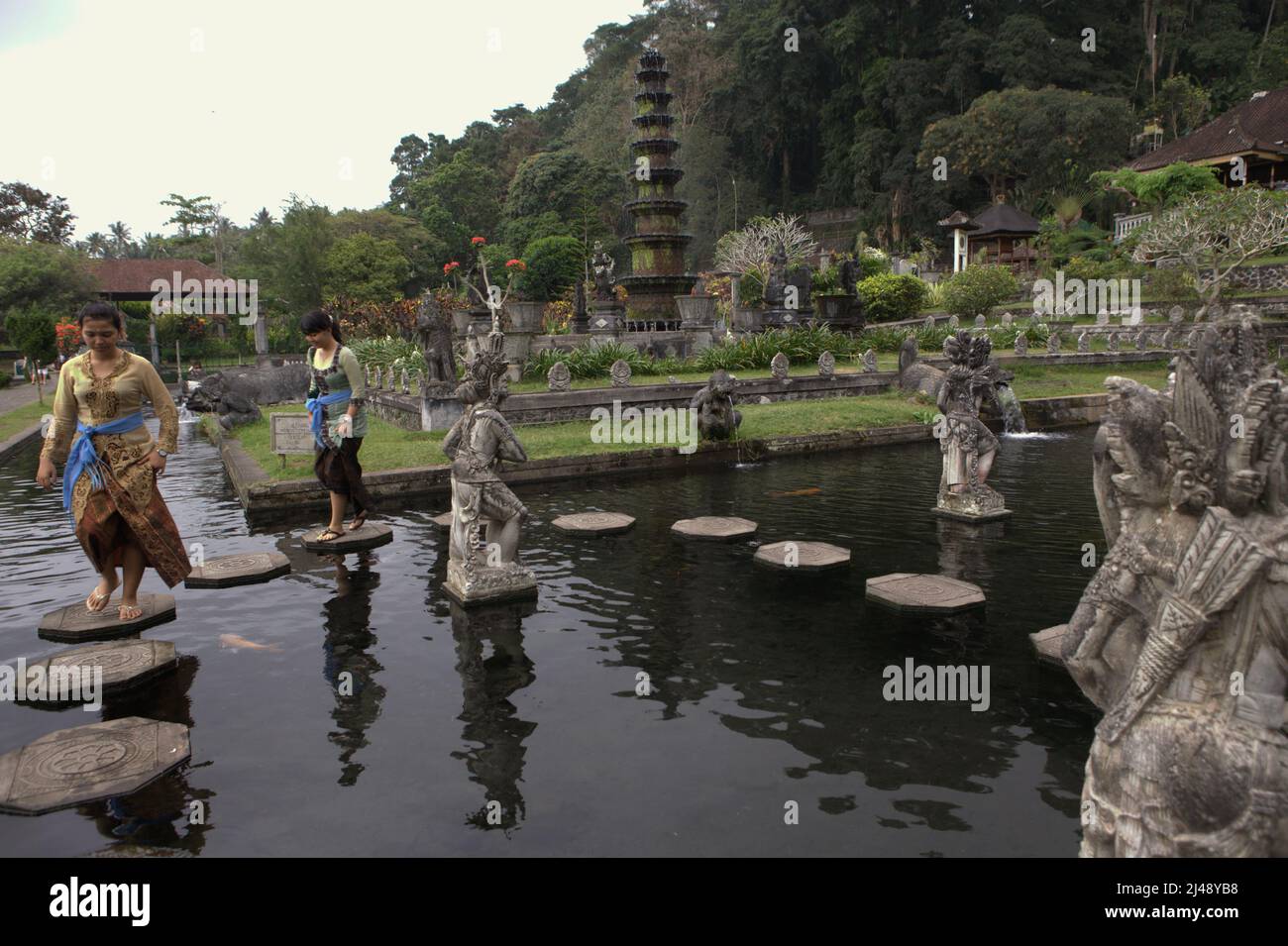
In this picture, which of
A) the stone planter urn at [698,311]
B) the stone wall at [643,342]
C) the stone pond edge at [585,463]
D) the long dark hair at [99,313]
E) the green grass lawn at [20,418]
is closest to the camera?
the long dark hair at [99,313]

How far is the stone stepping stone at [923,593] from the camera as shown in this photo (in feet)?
20.9

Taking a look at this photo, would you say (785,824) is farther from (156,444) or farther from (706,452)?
(706,452)

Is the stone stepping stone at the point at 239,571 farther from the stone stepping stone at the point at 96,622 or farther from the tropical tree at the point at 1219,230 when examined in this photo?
the tropical tree at the point at 1219,230

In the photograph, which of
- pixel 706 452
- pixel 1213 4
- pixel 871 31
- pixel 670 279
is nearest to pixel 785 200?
pixel 871 31

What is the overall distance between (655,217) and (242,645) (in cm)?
2719

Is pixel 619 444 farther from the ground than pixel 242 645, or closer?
farther from the ground

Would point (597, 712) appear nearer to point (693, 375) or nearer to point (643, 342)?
point (693, 375)

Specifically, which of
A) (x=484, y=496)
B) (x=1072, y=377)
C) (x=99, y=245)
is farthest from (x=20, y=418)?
(x=99, y=245)

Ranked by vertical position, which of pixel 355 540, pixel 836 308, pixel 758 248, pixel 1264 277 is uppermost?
pixel 758 248

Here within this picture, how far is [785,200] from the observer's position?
65500 millimetres

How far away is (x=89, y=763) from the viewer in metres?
4.25

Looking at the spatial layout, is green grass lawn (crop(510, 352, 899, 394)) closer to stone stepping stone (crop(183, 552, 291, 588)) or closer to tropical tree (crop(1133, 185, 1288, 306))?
stone stepping stone (crop(183, 552, 291, 588))

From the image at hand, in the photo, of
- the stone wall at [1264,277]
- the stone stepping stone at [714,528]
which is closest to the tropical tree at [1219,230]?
the stone wall at [1264,277]

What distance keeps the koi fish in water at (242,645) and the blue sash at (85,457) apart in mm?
1387
